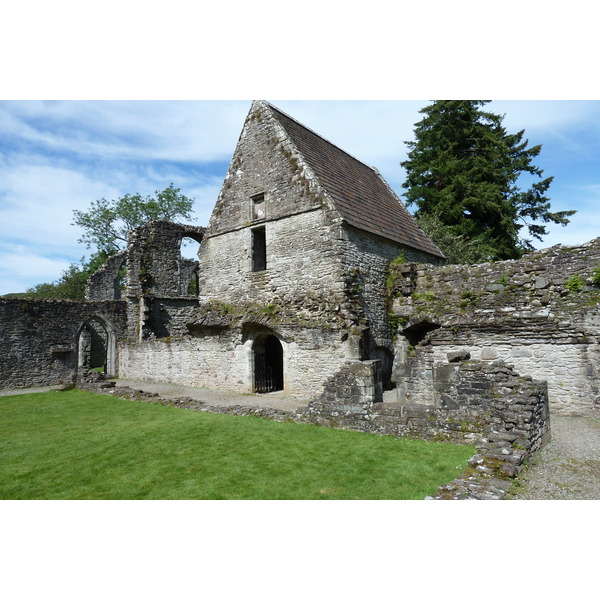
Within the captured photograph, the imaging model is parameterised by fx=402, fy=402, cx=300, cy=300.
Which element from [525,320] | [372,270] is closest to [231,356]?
[372,270]

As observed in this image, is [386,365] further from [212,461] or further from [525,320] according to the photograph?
[212,461]

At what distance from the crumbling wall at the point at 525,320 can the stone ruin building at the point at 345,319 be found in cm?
3

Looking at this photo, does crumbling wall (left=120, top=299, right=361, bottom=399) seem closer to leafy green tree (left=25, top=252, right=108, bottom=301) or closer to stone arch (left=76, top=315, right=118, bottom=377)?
stone arch (left=76, top=315, right=118, bottom=377)

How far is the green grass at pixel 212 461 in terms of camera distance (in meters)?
5.11

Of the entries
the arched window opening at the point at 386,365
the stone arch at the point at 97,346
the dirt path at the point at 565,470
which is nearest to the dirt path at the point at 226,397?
the arched window opening at the point at 386,365

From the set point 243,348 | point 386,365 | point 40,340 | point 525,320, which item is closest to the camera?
point 525,320

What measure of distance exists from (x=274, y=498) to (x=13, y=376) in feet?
50.5

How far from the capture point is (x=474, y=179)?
2378 cm

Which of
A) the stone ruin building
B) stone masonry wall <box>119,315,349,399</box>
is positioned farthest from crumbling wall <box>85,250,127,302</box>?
stone masonry wall <box>119,315,349,399</box>

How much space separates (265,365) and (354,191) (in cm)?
701

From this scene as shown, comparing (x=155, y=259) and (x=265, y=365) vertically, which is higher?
(x=155, y=259)

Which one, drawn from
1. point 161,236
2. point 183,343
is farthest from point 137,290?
point 183,343

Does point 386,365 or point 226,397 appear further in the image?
point 386,365

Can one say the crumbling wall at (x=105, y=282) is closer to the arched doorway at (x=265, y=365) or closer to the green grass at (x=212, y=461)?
the arched doorway at (x=265, y=365)
